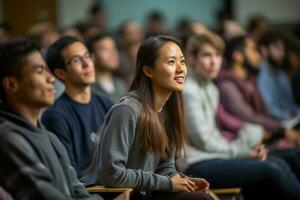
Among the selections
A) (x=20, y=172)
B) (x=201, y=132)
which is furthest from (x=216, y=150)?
(x=20, y=172)

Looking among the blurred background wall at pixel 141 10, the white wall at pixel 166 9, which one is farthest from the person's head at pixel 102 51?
the white wall at pixel 166 9

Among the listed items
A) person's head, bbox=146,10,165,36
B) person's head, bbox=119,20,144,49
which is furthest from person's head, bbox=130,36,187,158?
person's head, bbox=146,10,165,36

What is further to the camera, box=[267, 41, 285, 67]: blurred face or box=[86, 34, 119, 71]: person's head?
box=[267, 41, 285, 67]: blurred face

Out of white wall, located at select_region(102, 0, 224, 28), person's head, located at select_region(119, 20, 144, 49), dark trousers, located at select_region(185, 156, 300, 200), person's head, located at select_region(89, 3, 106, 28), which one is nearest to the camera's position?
dark trousers, located at select_region(185, 156, 300, 200)

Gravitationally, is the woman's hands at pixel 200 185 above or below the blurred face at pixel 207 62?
below

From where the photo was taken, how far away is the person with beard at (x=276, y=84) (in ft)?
17.0

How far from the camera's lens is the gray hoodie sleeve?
2631mm

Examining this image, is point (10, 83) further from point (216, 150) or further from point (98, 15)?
point (98, 15)

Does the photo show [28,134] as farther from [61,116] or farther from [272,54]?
[272,54]

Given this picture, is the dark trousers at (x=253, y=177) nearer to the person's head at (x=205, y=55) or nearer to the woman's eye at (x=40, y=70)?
the person's head at (x=205, y=55)

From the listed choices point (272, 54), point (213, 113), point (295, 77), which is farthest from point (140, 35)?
point (213, 113)

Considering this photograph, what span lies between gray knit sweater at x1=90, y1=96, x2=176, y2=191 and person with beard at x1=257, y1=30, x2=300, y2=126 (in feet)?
8.08

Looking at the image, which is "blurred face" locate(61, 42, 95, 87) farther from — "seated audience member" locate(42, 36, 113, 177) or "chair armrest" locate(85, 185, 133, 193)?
"chair armrest" locate(85, 185, 133, 193)

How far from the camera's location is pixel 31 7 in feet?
29.7
